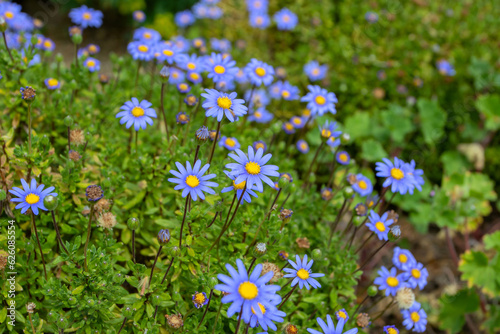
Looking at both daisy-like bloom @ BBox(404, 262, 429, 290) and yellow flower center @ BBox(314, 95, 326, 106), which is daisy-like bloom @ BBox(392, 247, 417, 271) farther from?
yellow flower center @ BBox(314, 95, 326, 106)

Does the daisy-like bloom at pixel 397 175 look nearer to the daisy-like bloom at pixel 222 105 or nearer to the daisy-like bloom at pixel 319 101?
the daisy-like bloom at pixel 319 101

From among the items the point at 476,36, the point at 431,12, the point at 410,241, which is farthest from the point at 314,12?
the point at 410,241

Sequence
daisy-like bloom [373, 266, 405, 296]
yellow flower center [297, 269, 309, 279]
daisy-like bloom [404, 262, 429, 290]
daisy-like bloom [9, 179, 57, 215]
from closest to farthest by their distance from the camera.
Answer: daisy-like bloom [9, 179, 57, 215], yellow flower center [297, 269, 309, 279], daisy-like bloom [373, 266, 405, 296], daisy-like bloom [404, 262, 429, 290]

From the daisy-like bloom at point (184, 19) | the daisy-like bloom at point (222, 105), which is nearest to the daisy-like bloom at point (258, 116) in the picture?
the daisy-like bloom at point (222, 105)

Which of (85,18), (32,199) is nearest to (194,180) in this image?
(32,199)

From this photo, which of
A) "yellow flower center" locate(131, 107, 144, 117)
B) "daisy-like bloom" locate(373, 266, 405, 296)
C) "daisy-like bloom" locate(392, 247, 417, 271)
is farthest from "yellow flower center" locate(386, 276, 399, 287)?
"yellow flower center" locate(131, 107, 144, 117)

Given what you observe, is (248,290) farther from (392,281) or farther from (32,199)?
(392,281)

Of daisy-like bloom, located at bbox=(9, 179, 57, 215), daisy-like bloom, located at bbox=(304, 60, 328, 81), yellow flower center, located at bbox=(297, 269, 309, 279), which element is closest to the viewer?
daisy-like bloom, located at bbox=(9, 179, 57, 215)

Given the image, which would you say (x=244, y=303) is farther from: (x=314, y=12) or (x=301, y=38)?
(x=314, y=12)
